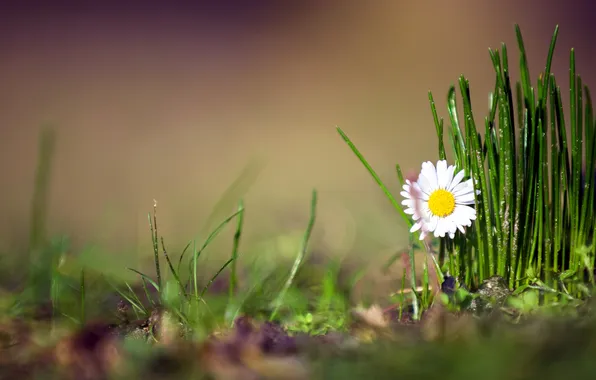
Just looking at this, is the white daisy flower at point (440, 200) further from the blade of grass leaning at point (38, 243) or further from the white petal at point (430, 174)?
the blade of grass leaning at point (38, 243)

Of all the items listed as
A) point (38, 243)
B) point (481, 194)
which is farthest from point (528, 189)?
point (38, 243)

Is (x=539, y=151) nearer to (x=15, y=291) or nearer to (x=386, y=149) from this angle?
(x=15, y=291)

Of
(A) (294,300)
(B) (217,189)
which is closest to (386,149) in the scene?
(B) (217,189)

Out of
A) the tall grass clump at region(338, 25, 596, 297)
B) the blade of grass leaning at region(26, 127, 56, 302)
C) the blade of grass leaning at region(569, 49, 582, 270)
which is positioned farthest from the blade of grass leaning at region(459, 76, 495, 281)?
the blade of grass leaning at region(26, 127, 56, 302)

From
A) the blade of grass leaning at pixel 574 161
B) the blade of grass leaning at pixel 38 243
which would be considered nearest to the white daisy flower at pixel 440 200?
the blade of grass leaning at pixel 574 161

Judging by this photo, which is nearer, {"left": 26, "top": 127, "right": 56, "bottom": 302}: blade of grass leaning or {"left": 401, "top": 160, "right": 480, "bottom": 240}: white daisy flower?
{"left": 401, "top": 160, "right": 480, "bottom": 240}: white daisy flower

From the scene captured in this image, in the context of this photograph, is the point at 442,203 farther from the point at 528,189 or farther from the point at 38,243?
the point at 38,243

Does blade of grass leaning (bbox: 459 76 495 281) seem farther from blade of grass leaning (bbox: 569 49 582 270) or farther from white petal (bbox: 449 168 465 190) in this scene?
blade of grass leaning (bbox: 569 49 582 270)
